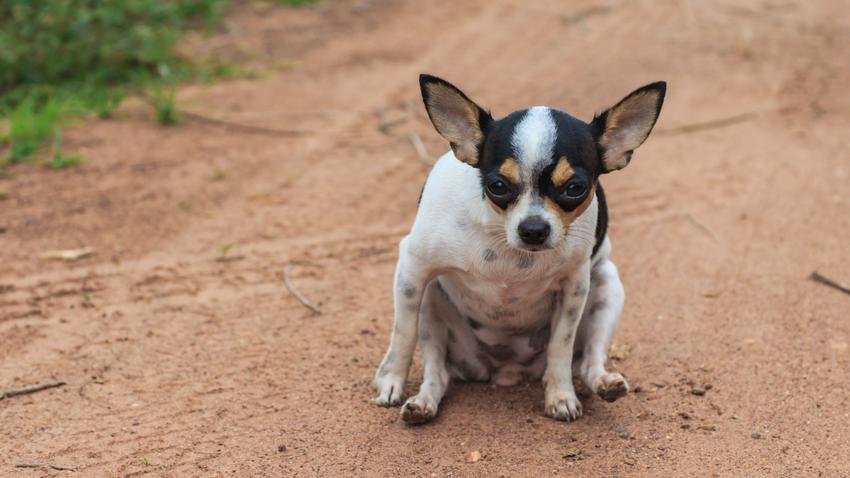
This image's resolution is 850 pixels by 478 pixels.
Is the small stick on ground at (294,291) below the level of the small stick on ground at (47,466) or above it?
below

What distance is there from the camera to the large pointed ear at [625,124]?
4059mm

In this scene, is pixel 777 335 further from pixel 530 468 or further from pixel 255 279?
pixel 255 279

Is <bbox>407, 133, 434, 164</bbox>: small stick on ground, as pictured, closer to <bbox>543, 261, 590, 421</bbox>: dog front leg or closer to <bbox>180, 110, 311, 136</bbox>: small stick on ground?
<bbox>180, 110, 311, 136</bbox>: small stick on ground

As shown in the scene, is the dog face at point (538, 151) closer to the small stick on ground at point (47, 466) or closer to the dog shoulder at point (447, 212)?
the dog shoulder at point (447, 212)

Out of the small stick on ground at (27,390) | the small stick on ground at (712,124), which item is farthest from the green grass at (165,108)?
the small stick on ground at (712,124)

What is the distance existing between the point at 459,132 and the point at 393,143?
4204mm

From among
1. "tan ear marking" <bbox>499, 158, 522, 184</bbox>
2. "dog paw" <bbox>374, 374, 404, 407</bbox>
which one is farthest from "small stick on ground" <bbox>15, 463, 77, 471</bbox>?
"tan ear marking" <bbox>499, 158, 522, 184</bbox>

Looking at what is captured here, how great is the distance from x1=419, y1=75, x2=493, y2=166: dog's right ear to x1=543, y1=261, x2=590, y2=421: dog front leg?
75cm

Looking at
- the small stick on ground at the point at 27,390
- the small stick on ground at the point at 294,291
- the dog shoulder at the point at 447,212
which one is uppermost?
the dog shoulder at the point at 447,212

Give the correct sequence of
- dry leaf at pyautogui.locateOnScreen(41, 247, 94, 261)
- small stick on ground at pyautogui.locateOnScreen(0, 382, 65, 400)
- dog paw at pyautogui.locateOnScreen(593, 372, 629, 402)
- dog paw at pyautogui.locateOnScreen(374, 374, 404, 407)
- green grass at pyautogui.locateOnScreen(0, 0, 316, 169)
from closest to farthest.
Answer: dog paw at pyautogui.locateOnScreen(593, 372, 629, 402) → dog paw at pyautogui.locateOnScreen(374, 374, 404, 407) → small stick on ground at pyautogui.locateOnScreen(0, 382, 65, 400) → dry leaf at pyautogui.locateOnScreen(41, 247, 94, 261) → green grass at pyautogui.locateOnScreen(0, 0, 316, 169)

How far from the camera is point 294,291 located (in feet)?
19.6

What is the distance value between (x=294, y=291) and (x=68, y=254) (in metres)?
1.54

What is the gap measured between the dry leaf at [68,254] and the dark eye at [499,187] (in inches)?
136

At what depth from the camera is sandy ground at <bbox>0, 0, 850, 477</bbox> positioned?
14.4ft
